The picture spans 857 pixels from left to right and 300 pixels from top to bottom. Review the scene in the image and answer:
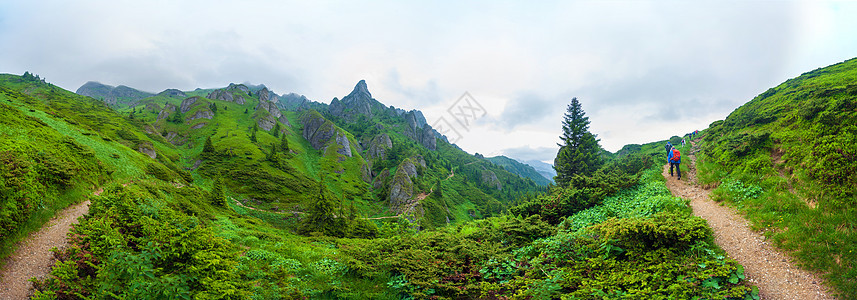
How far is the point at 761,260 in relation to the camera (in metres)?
7.25

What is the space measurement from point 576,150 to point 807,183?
79.5 ft

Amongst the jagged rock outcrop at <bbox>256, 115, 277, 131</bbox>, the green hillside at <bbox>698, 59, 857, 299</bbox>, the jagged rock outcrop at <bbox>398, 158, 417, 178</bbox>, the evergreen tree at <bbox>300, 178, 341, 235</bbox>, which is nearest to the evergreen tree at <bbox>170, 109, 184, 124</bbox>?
the jagged rock outcrop at <bbox>256, 115, 277, 131</bbox>

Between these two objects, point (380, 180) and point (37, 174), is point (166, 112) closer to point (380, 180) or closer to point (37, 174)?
point (380, 180)

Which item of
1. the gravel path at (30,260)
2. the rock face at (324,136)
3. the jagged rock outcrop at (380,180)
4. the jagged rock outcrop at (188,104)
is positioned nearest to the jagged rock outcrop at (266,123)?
the rock face at (324,136)

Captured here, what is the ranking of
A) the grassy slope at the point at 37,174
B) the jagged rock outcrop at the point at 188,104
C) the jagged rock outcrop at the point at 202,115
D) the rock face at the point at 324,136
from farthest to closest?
1. the jagged rock outcrop at the point at 188,104
2. the rock face at the point at 324,136
3. the jagged rock outcrop at the point at 202,115
4. the grassy slope at the point at 37,174

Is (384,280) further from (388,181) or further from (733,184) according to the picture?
(388,181)

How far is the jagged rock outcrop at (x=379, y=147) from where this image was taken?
440ft

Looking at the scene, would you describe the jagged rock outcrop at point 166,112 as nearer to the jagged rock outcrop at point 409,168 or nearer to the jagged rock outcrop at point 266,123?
the jagged rock outcrop at point 266,123

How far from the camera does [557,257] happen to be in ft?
29.6

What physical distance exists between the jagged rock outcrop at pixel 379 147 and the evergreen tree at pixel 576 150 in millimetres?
103186

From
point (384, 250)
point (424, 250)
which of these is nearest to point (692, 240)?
point (424, 250)

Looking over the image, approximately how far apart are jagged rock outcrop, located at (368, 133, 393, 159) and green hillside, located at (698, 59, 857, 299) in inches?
4853

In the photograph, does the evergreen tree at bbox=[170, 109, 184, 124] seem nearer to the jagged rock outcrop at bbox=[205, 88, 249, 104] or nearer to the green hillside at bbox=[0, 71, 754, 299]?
the jagged rock outcrop at bbox=[205, 88, 249, 104]

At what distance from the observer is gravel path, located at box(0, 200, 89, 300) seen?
730 cm
